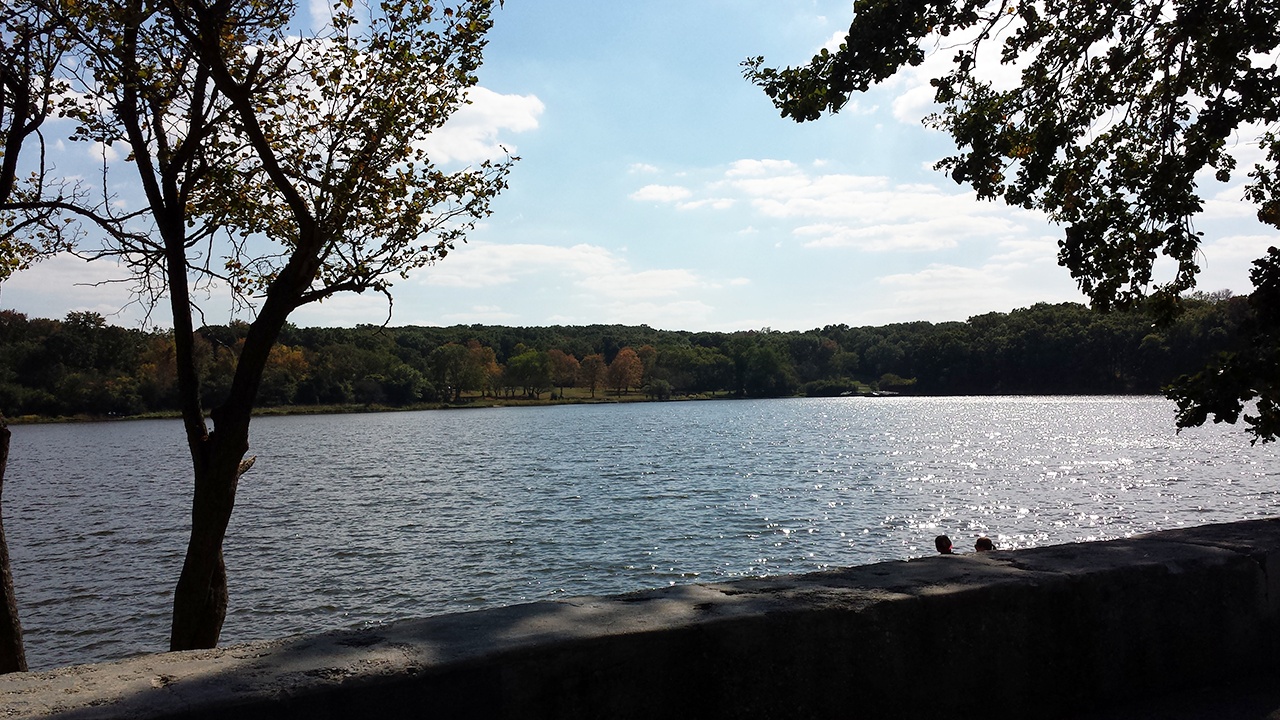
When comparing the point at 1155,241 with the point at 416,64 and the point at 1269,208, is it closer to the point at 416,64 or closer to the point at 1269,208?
the point at 1269,208

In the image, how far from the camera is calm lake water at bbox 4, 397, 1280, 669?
22.2 metres

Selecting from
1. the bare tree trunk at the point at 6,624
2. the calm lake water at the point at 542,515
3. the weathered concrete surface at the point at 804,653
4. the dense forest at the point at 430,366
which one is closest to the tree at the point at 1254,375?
the weathered concrete surface at the point at 804,653

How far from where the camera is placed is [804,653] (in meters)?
3.56

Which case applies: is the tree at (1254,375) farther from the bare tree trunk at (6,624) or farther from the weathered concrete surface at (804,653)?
the bare tree trunk at (6,624)

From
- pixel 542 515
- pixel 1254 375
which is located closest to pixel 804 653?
pixel 1254 375

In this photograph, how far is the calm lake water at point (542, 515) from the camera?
73.0ft

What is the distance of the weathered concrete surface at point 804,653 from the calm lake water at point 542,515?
16.7 meters

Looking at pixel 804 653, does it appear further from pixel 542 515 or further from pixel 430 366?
pixel 430 366

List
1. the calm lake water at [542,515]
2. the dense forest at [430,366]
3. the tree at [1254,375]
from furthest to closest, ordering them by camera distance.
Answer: the dense forest at [430,366] < the calm lake water at [542,515] < the tree at [1254,375]

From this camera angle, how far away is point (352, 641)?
3.31 metres

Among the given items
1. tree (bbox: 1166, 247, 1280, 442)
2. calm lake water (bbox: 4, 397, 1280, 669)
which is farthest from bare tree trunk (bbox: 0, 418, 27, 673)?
tree (bbox: 1166, 247, 1280, 442)

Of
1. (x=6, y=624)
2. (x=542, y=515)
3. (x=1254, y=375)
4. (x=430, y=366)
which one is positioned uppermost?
(x=430, y=366)

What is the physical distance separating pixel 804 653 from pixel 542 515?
3233 cm

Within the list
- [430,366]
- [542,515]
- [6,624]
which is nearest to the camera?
[6,624]
